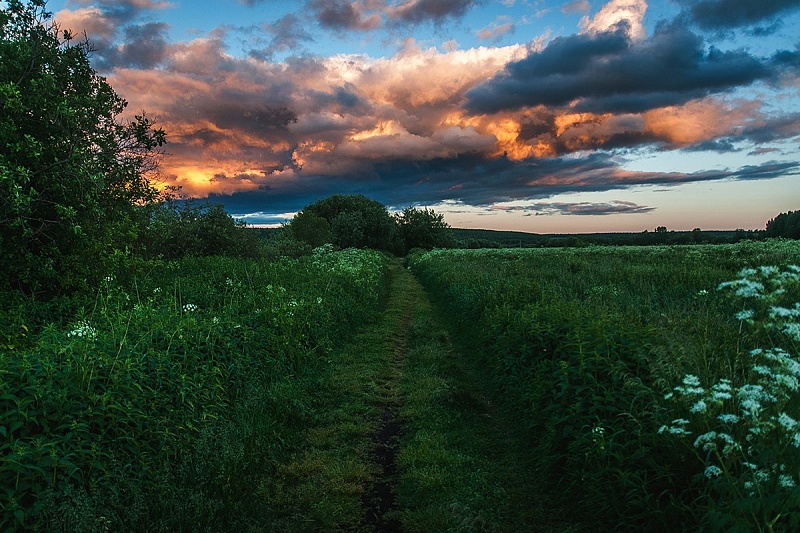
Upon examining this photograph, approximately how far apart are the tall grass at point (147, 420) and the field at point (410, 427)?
1.1 inches

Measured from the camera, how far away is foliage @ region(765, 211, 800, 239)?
56719 millimetres

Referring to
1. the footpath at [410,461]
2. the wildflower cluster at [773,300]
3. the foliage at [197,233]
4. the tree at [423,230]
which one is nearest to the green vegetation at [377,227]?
the tree at [423,230]

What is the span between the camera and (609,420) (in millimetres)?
5371

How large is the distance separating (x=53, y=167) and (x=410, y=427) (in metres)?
10.8

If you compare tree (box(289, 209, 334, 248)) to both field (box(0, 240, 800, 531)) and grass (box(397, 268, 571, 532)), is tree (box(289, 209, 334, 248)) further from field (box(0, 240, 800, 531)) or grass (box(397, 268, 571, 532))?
grass (box(397, 268, 571, 532))

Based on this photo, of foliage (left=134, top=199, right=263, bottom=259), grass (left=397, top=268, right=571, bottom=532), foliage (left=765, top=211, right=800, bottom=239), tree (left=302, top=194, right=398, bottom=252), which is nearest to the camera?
grass (left=397, top=268, right=571, bottom=532)

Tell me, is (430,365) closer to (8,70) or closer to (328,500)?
(328,500)

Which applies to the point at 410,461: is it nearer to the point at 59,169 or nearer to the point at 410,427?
the point at 410,427

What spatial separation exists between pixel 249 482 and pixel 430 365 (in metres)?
5.79

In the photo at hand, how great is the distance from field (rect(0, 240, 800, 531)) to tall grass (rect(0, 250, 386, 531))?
0.09ft

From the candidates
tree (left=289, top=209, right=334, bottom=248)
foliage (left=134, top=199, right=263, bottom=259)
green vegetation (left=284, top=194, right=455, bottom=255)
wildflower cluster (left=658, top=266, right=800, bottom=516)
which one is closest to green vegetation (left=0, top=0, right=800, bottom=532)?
wildflower cluster (left=658, top=266, right=800, bottom=516)

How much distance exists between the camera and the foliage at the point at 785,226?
56719 millimetres

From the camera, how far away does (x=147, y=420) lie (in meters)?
5.51

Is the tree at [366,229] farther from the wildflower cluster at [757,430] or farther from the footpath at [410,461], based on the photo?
the wildflower cluster at [757,430]
